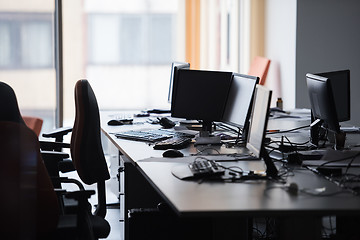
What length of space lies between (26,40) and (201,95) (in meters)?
3.80

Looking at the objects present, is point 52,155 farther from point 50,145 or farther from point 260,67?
point 260,67

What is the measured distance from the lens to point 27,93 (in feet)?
24.2

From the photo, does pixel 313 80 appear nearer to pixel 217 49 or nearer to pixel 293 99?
pixel 293 99

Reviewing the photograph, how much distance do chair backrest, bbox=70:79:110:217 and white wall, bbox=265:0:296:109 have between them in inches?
154

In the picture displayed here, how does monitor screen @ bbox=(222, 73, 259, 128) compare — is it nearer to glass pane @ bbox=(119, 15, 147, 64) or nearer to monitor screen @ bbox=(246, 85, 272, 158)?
monitor screen @ bbox=(246, 85, 272, 158)

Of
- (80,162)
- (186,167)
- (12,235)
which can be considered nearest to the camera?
(12,235)

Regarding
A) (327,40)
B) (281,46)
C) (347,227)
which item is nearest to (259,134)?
(347,227)

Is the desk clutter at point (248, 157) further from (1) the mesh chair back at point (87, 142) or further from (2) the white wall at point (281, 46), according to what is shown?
(2) the white wall at point (281, 46)

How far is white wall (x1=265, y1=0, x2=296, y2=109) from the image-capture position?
23.7 feet

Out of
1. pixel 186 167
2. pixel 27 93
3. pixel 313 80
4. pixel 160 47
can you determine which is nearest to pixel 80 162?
pixel 186 167

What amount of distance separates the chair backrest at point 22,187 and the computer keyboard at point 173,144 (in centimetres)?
133

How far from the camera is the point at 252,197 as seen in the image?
2.46 m

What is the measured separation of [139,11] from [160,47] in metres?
0.54

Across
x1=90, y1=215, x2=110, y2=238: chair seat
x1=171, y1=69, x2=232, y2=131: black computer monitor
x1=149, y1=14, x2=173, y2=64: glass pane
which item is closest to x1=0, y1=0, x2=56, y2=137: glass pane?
x1=149, y1=14, x2=173, y2=64: glass pane
